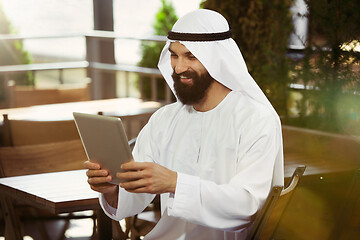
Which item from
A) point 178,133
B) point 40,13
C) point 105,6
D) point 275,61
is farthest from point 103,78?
point 178,133

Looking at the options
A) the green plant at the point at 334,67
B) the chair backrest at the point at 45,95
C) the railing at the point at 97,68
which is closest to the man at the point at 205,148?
the green plant at the point at 334,67

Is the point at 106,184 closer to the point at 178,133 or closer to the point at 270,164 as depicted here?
the point at 178,133

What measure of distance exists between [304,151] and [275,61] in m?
1.10

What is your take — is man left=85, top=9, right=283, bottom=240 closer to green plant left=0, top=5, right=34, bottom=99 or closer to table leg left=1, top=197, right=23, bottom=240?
table leg left=1, top=197, right=23, bottom=240

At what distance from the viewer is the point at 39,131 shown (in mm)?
4676

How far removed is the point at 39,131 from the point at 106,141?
8.83ft

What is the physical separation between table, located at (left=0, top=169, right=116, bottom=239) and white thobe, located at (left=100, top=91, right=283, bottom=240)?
0.23m

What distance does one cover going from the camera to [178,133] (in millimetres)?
2496

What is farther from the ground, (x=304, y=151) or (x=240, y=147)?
(x=240, y=147)

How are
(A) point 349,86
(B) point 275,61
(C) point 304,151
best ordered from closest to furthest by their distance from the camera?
1. (C) point 304,151
2. (A) point 349,86
3. (B) point 275,61

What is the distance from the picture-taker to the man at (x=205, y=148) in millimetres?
2090

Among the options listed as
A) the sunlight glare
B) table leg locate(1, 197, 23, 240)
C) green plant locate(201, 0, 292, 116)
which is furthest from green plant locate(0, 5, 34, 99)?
table leg locate(1, 197, 23, 240)

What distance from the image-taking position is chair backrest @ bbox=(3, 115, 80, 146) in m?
4.36

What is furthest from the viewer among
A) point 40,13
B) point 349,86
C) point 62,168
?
point 40,13
